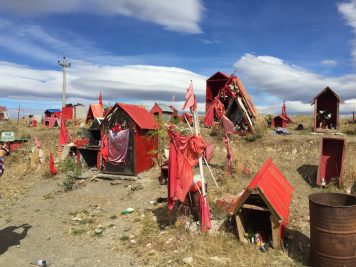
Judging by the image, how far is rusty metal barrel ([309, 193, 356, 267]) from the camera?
5.68 meters

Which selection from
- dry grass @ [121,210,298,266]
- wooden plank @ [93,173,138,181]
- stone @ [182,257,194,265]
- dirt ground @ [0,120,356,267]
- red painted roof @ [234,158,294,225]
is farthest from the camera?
wooden plank @ [93,173,138,181]

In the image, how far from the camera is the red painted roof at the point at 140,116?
13.8 meters

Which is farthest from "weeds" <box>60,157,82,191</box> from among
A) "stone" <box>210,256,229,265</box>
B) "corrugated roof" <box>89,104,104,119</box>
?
"stone" <box>210,256,229,265</box>

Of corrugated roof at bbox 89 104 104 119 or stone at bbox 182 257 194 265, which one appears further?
corrugated roof at bbox 89 104 104 119

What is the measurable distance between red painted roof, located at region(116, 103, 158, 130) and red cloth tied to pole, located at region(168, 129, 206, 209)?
5819 millimetres

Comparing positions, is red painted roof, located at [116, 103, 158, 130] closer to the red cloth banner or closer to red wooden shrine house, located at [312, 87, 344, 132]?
the red cloth banner

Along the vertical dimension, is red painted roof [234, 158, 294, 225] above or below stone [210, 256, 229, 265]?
above

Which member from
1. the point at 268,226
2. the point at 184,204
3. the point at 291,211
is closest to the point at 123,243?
the point at 184,204

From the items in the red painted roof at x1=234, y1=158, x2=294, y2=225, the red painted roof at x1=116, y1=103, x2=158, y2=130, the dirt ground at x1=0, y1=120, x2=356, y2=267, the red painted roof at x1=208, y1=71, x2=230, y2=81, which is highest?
the red painted roof at x1=208, y1=71, x2=230, y2=81

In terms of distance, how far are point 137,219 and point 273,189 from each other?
393 cm

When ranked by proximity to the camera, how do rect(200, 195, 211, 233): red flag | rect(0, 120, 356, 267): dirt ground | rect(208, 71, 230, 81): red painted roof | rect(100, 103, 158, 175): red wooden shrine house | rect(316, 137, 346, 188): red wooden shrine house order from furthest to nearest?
rect(208, 71, 230, 81): red painted roof, rect(100, 103, 158, 175): red wooden shrine house, rect(316, 137, 346, 188): red wooden shrine house, rect(200, 195, 211, 233): red flag, rect(0, 120, 356, 267): dirt ground

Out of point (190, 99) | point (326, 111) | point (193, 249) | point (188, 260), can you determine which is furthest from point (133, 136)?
point (326, 111)

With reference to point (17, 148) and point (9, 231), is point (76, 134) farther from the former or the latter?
point (9, 231)

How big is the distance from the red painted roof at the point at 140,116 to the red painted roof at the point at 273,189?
22.8ft
